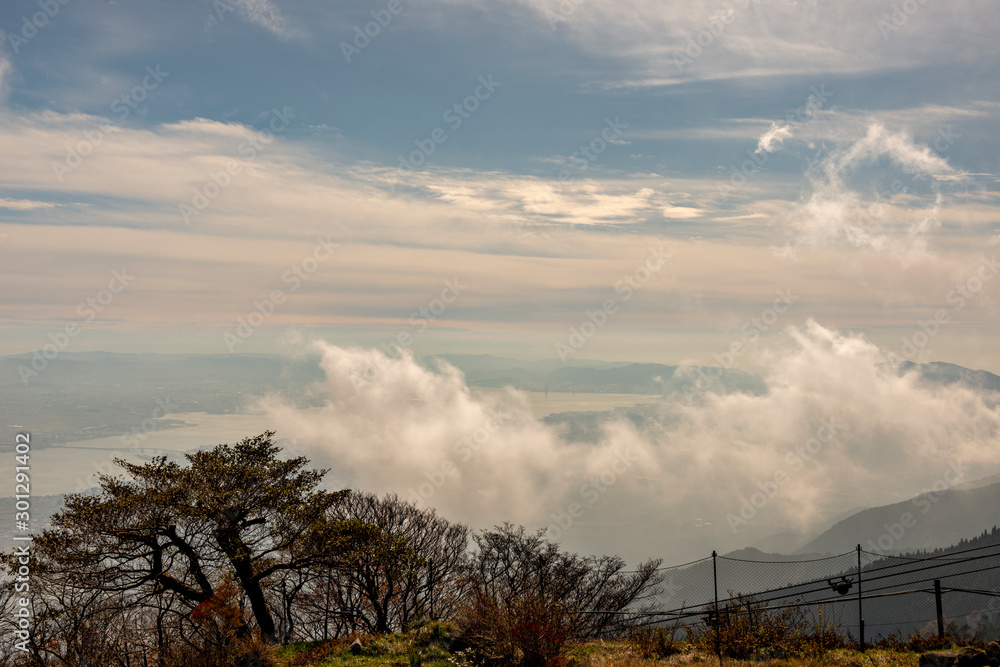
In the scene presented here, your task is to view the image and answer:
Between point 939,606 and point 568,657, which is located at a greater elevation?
point 939,606

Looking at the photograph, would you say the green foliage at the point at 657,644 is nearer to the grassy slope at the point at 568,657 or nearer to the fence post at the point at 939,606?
the grassy slope at the point at 568,657

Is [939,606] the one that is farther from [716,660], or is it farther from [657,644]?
[657,644]

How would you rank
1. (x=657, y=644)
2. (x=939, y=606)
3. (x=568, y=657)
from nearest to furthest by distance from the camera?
(x=939, y=606)
(x=568, y=657)
(x=657, y=644)

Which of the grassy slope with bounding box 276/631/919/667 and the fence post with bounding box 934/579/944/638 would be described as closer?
the grassy slope with bounding box 276/631/919/667

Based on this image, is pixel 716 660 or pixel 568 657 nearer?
pixel 716 660

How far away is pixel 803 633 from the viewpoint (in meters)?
13.4

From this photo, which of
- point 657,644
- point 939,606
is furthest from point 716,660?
point 939,606

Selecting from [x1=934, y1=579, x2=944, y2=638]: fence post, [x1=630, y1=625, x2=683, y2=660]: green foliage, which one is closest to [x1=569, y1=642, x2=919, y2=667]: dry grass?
[x1=630, y1=625, x2=683, y2=660]: green foliage

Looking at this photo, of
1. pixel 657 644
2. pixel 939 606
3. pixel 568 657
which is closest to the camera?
pixel 939 606

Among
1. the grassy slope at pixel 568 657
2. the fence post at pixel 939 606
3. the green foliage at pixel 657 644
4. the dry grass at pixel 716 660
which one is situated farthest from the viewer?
the green foliage at pixel 657 644

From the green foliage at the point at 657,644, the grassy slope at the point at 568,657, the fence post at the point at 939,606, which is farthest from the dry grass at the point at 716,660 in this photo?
the fence post at the point at 939,606

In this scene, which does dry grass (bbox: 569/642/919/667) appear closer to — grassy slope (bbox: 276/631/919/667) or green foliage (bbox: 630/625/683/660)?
grassy slope (bbox: 276/631/919/667)

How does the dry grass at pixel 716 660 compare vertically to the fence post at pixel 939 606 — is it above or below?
below

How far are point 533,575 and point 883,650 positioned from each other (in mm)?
24420
